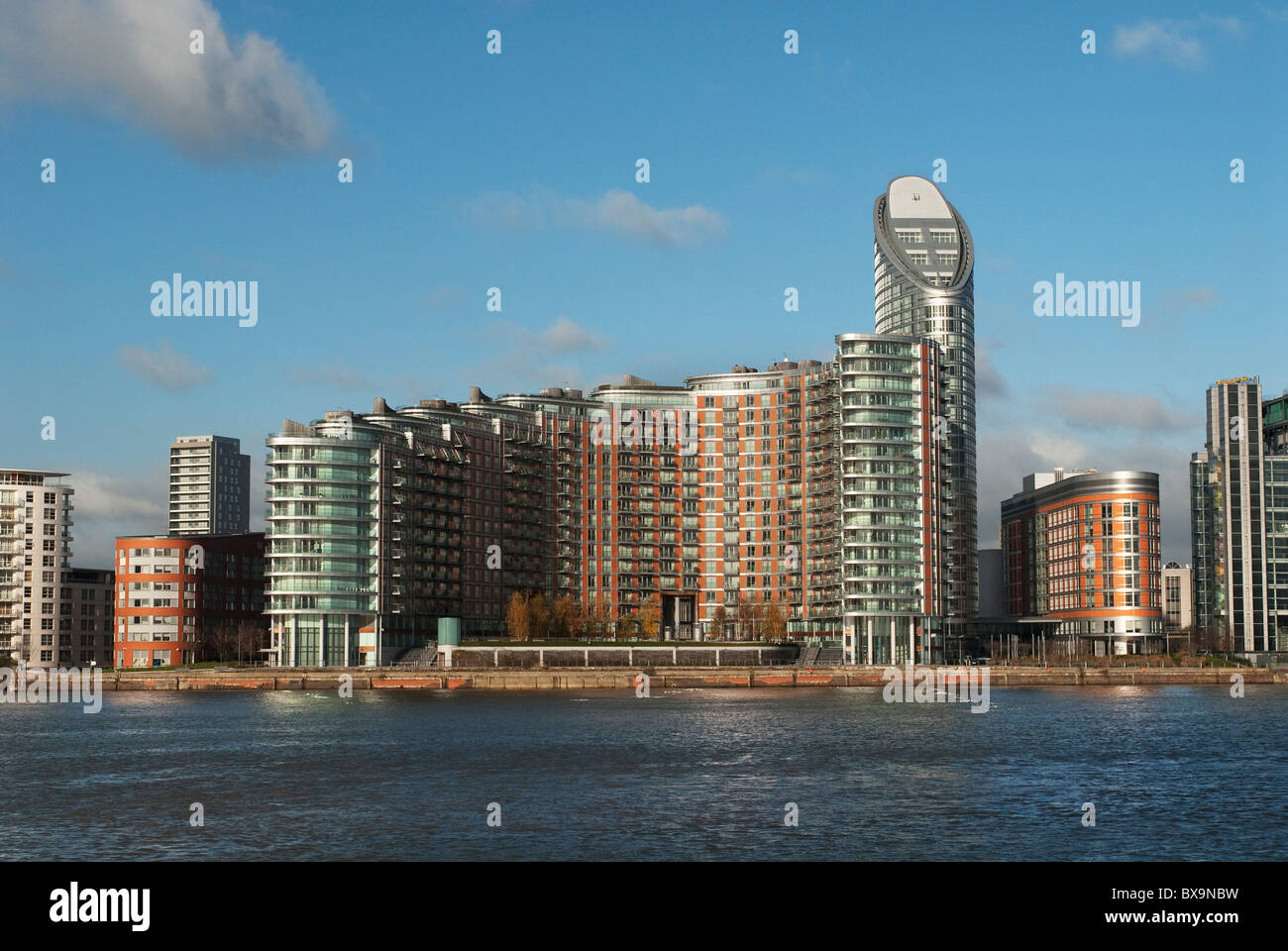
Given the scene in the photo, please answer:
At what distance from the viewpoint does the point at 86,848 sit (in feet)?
196

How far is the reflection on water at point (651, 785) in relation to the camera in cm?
6081

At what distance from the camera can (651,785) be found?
80.8m

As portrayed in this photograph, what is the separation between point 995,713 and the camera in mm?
143500

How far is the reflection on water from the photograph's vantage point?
6081cm

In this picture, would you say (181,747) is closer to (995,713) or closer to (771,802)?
(771,802)
